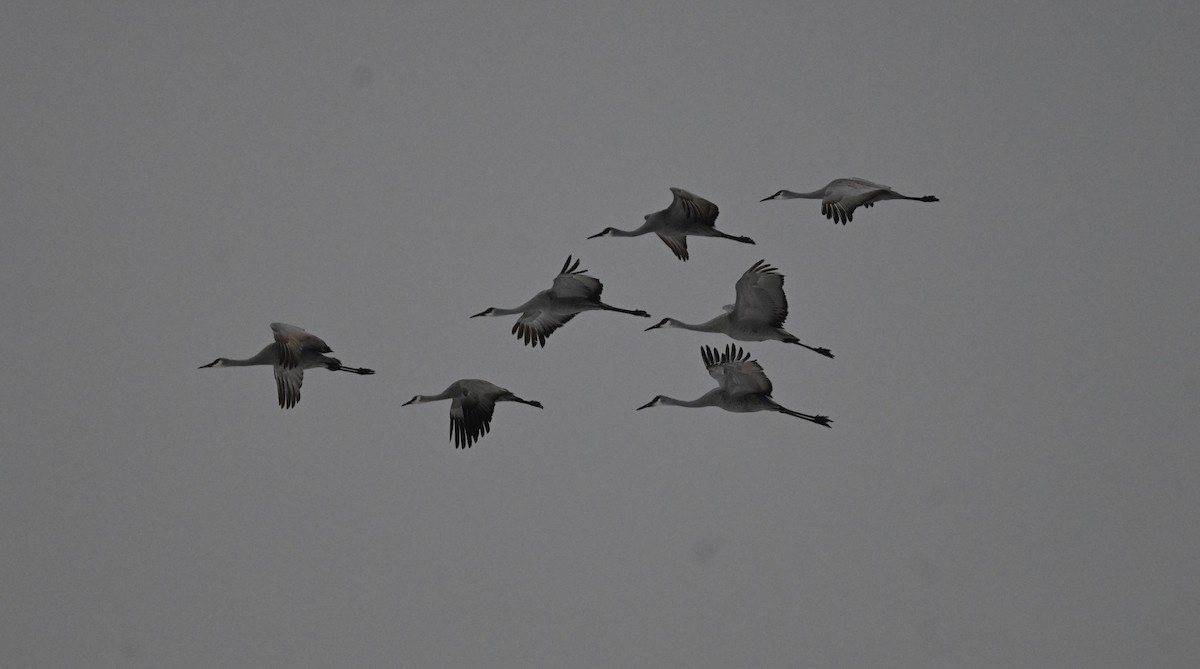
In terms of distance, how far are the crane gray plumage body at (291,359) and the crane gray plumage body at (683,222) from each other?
3751 millimetres

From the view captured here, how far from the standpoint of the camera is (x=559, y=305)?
74.3 feet

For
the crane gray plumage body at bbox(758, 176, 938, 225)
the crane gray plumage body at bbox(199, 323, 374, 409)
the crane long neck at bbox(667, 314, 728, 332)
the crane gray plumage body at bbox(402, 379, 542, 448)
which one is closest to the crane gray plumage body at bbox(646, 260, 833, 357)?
the crane long neck at bbox(667, 314, 728, 332)

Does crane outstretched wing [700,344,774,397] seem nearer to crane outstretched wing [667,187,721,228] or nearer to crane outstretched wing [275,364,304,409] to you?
A: crane outstretched wing [667,187,721,228]

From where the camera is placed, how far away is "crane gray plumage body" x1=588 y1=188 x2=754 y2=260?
2186 centimetres

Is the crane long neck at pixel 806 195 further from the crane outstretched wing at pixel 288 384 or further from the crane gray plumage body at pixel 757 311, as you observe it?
the crane outstretched wing at pixel 288 384

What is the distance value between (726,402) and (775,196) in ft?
9.97

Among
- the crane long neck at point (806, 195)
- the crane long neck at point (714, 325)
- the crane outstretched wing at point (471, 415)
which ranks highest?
the crane long neck at point (806, 195)

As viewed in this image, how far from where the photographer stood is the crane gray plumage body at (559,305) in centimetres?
2238

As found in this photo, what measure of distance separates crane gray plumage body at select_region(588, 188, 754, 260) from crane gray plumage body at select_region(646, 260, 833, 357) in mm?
751

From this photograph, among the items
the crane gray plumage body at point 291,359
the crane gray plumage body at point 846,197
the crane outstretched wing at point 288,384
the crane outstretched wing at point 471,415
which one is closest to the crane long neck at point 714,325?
the crane gray plumage body at point 846,197

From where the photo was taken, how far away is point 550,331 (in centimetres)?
2350

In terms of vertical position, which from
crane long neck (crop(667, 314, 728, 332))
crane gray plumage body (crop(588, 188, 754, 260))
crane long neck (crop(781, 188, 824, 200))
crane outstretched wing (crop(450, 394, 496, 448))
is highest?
crane long neck (crop(781, 188, 824, 200))

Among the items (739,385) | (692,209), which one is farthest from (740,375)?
(692,209)

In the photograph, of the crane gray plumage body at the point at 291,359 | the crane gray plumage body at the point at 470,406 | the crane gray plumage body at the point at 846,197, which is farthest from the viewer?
the crane gray plumage body at the point at 470,406
